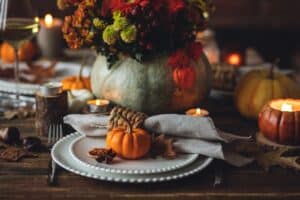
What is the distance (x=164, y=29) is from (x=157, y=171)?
1.22 ft

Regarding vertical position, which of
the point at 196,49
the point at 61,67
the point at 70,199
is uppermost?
the point at 196,49

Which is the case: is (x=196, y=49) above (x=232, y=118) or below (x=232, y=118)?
above

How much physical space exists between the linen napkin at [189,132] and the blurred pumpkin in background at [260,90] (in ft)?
0.71

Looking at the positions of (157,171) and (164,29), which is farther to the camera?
(164,29)

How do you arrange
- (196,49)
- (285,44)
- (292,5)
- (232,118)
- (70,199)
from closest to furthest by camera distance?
1. (70,199)
2. (196,49)
3. (232,118)
4. (292,5)
5. (285,44)

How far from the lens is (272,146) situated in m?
1.13

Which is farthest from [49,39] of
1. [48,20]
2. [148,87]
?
[148,87]

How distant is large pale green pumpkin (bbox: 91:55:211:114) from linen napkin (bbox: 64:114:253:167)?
0.11m

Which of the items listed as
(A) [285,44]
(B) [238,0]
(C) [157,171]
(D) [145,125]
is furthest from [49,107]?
(A) [285,44]

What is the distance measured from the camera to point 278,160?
1079 millimetres

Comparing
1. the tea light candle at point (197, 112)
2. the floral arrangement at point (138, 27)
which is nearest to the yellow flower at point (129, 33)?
the floral arrangement at point (138, 27)

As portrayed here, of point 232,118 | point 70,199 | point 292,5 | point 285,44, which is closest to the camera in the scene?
point 70,199

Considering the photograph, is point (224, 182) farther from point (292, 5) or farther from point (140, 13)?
point (292, 5)

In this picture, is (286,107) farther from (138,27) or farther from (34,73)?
(34,73)
